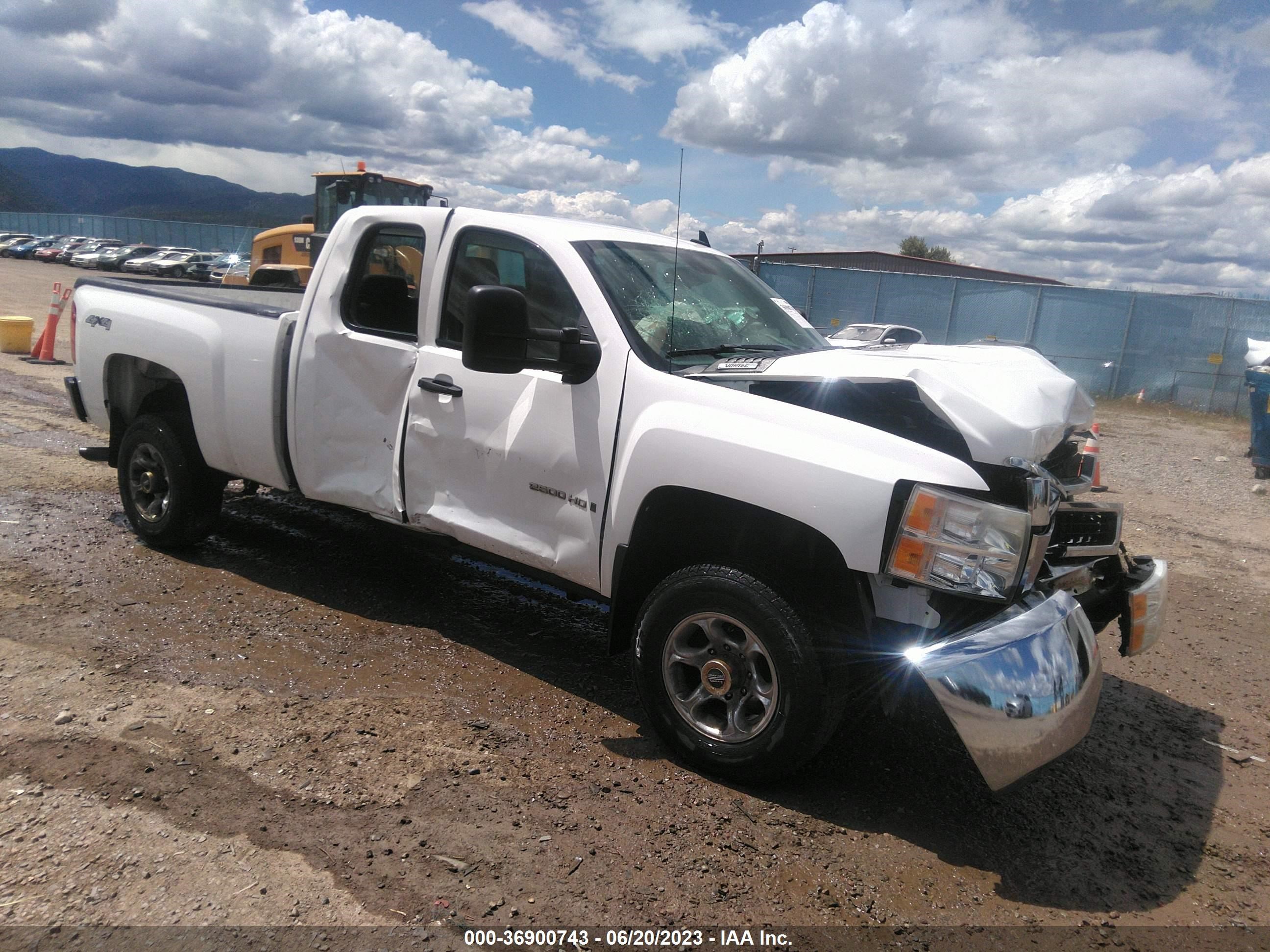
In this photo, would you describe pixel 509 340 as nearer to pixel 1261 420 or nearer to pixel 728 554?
pixel 728 554

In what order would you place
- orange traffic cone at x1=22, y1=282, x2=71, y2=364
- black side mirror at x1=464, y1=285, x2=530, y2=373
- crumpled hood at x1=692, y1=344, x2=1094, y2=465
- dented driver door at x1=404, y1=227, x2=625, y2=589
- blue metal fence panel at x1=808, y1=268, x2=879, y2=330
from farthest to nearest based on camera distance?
blue metal fence panel at x1=808, y1=268, x2=879, y2=330 → orange traffic cone at x1=22, y1=282, x2=71, y2=364 → dented driver door at x1=404, y1=227, x2=625, y2=589 → black side mirror at x1=464, y1=285, x2=530, y2=373 → crumpled hood at x1=692, y1=344, x2=1094, y2=465

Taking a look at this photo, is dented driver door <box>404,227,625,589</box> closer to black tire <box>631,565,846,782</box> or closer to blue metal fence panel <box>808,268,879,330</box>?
black tire <box>631,565,846,782</box>

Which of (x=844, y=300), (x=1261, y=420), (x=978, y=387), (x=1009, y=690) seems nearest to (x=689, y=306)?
(x=978, y=387)

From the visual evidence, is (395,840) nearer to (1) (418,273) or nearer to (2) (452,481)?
(2) (452,481)

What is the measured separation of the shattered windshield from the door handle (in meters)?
0.80

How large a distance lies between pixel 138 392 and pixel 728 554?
4.06 meters

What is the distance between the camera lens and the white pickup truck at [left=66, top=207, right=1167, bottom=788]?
2.74 meters

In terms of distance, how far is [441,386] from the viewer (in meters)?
3.94

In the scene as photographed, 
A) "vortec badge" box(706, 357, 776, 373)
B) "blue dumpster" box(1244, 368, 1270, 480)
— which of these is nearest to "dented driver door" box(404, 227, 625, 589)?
"vortec badge" box(706, 357, 776, 373)

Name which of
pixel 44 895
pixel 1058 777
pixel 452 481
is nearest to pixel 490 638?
pixel 452 481

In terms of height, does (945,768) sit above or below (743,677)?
below

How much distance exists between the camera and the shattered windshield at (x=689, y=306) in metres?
3.61

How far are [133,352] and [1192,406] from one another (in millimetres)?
20908

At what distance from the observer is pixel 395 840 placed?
2781mm
